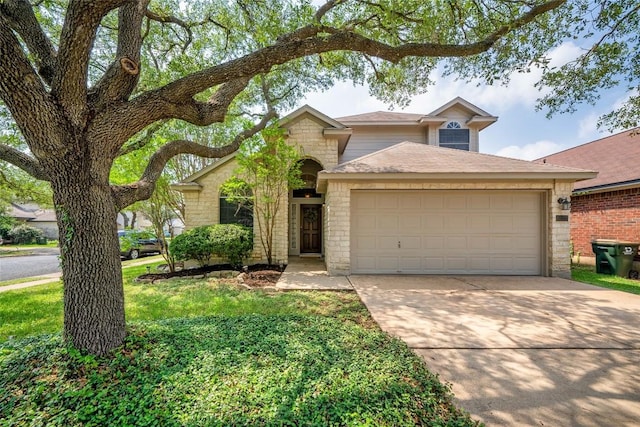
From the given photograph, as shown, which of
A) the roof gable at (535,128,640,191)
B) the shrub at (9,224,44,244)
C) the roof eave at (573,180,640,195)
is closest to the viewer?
the roof eave at (573,180,640,195)

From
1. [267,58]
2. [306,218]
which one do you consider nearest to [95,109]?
[267,58]

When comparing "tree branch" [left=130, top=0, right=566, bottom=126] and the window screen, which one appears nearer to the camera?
"tree branch" [left=130, top=0, right=566, bottom=126]

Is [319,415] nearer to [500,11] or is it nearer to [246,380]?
[246,380]

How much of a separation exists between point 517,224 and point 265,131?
8.05 meters

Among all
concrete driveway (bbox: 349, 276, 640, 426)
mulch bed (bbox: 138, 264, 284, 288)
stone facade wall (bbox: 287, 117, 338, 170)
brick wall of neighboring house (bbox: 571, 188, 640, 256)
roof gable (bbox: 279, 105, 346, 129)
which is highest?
roof gable (bbox: 279, 105, 346, 129)

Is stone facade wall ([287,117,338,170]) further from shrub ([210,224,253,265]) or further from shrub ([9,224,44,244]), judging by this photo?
shrub ([9,224,44,244])

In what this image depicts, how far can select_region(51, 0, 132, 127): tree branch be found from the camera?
254 centimetres

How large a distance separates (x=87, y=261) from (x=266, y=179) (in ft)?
21.6

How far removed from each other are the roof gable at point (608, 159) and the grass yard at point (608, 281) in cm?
312

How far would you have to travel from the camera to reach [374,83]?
883 cm

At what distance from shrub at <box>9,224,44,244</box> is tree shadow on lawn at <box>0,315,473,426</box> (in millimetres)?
34009

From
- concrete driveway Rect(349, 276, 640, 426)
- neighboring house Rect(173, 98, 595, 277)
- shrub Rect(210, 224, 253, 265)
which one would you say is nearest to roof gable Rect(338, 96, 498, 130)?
neighboring house Rect(173, 98, 595, 277)

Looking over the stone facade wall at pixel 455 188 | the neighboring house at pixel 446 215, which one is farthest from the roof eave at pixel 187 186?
the stone facade wall at pixel 455 188

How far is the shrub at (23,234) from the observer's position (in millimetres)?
25453
